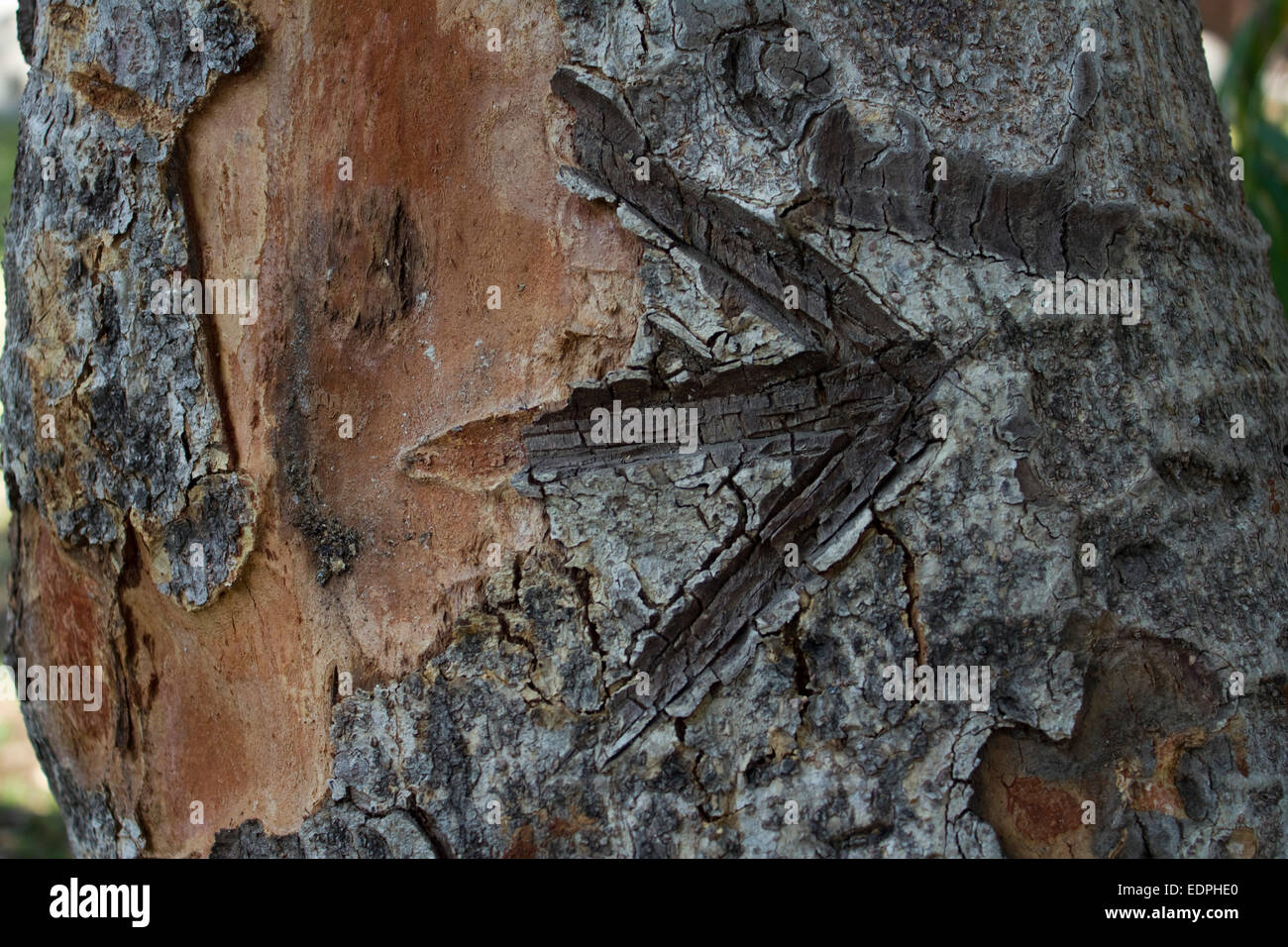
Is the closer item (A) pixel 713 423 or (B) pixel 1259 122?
Result: (A) pixel 713 423

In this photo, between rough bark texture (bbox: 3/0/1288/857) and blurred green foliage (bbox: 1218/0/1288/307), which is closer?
rough bark texture (bbox: 3/0/1288/857)

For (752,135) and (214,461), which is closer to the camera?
(752,135)

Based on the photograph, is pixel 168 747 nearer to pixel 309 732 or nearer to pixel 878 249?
pixel 309 732

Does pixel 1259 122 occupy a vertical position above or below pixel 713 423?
above
